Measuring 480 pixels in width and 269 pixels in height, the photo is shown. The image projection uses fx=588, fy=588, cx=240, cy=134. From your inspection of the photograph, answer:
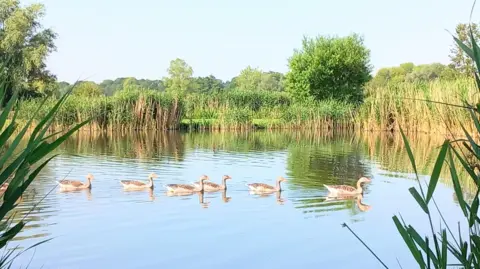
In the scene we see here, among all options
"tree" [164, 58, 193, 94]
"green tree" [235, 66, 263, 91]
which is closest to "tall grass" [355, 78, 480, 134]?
"tree" [164, 58, 193, 94]

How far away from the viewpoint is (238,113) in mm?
42469

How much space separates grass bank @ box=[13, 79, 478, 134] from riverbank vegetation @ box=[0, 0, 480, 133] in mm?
61

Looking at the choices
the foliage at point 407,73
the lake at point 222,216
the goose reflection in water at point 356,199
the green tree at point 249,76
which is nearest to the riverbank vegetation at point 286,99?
the lake at point 222,216

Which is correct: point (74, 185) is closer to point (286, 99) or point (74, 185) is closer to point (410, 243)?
point (410, 243)

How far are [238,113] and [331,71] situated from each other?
39.6 ft

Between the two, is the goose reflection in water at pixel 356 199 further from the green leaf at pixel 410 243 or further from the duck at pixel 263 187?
the green leaf at pixel 410 243

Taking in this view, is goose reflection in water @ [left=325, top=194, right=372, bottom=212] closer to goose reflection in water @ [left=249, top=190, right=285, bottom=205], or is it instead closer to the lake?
the lake

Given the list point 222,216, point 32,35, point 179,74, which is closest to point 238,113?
point 32,35

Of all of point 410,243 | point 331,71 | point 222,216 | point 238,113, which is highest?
point 331,71

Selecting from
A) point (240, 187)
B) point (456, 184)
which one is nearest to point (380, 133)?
point (240, 187)

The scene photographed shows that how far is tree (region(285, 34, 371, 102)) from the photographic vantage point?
167 ft

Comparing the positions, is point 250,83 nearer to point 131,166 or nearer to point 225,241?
point 131,166

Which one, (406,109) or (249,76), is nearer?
(406,109)

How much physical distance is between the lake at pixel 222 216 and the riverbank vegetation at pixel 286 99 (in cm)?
801
